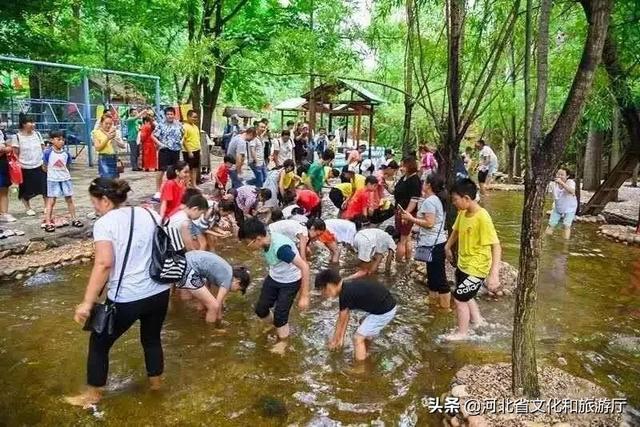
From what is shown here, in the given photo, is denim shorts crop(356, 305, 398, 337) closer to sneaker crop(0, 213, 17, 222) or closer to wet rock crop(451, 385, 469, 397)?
wet rock crop(451, 385, 469, 397)

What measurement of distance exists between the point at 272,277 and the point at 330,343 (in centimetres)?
88

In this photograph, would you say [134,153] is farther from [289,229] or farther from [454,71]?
[454,71]

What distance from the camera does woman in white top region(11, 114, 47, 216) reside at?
25.7 ft

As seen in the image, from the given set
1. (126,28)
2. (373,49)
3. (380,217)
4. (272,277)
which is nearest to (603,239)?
(380,217)

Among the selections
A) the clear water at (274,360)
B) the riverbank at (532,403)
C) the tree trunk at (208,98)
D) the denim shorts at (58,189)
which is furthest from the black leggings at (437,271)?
the tree trunk at (208,98)

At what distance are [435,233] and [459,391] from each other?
2.32 metres

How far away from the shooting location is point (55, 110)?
15.2 m

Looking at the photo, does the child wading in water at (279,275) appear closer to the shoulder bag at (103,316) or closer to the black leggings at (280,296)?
the black leggings at (280,296)

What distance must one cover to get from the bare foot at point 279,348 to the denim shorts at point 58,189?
15.1 ft

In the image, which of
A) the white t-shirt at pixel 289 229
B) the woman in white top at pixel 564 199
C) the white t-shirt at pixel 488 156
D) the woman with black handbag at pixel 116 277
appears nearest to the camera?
the woman with black handbag at pixel 116 277

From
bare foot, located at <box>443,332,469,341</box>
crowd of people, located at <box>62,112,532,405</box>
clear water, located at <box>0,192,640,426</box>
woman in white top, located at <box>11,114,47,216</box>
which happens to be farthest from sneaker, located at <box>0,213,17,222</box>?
bare foot, located at <box>443,332,469,341</box>

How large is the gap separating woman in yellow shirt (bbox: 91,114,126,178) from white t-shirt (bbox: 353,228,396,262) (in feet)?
15.1

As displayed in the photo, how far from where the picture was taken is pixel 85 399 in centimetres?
396

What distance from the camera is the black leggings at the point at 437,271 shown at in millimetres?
6074
